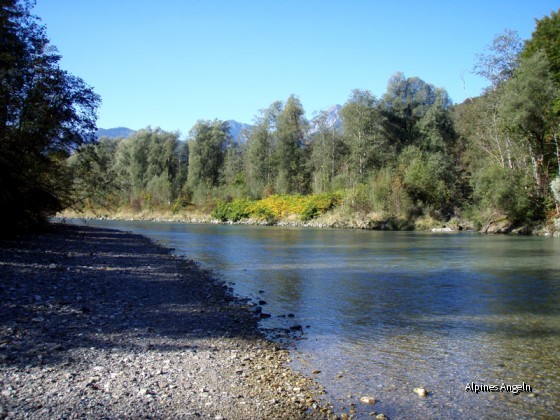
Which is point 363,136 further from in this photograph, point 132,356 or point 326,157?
point 132,356

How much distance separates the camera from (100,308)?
10.1 meters

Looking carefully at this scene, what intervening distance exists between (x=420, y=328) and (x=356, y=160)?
2268 inches

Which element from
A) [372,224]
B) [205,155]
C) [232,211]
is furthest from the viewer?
[205,155]

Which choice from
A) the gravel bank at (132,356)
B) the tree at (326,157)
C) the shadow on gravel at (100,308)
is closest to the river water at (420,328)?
the gravel bank at (132,356)

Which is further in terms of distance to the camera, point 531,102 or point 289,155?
point 289,155

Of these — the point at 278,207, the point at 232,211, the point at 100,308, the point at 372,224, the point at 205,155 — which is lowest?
the point at 100,308

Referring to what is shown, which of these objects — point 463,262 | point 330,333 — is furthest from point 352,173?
point 330,333

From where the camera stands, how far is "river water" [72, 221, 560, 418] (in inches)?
264

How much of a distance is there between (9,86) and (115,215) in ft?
263

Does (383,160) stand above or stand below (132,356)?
above

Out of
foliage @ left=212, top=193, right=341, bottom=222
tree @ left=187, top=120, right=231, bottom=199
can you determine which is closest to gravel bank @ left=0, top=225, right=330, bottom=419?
foliage @ left=212, top=193, right=341, bottom=222

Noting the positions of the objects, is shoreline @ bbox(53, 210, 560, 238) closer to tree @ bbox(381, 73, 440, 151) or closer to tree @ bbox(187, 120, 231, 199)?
tree @ bbox(187, 120, 231, 199)

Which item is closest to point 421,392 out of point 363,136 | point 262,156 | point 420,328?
point 420,328

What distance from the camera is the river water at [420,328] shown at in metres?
6.70
